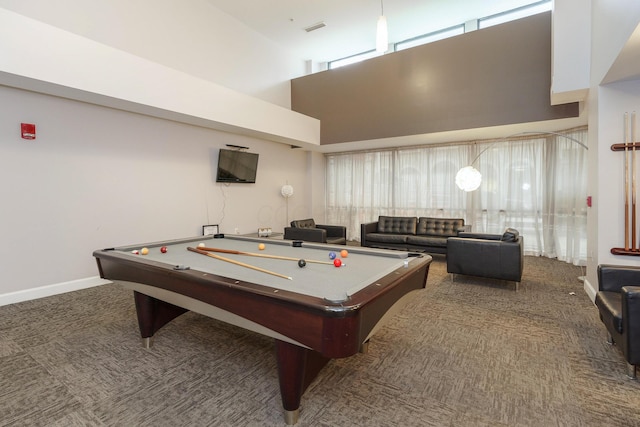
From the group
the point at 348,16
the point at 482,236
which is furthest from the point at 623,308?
the point at 348,16

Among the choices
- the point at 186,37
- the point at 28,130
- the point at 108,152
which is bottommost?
the point at 108,152

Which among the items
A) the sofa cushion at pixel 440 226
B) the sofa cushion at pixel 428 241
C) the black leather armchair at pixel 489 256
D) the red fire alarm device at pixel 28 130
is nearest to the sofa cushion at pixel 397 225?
the sofa cushion at pixel 440 226

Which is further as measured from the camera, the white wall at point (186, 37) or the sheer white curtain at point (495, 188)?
the sheer white curtain at point (495, 188)

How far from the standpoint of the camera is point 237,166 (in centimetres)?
588

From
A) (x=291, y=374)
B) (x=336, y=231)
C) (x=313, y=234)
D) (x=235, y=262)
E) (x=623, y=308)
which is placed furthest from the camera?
(x=336, y=231)

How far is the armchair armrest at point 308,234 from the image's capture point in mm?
5312

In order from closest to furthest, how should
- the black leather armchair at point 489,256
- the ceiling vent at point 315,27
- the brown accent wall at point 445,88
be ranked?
the black leather armchair at point 489,256 < the brown accent wall at point 445,88 < the ceiling vent at point 315,27

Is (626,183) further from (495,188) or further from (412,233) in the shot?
(412,233)

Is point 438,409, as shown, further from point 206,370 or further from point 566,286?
point 566,286

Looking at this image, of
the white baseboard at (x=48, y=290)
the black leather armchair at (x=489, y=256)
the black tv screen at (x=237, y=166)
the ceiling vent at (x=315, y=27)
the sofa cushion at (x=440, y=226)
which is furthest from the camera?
the ceiling vent at (x=315, y=27)

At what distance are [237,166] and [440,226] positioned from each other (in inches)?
165

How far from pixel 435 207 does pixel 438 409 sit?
5.55 m

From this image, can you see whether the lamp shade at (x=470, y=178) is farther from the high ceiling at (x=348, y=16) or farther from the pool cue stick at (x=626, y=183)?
the high ceiling at (x=348, y=16)

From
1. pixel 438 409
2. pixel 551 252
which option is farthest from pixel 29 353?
pixel 551 252
